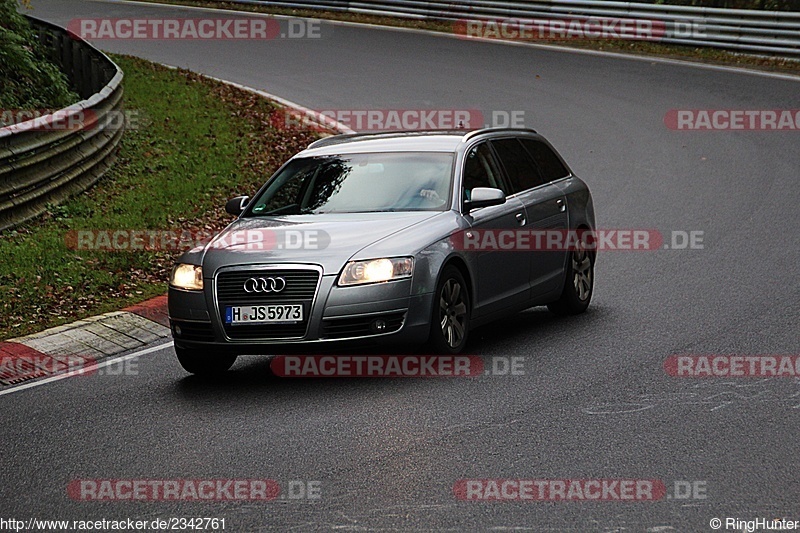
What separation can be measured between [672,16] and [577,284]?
→ 19.8m

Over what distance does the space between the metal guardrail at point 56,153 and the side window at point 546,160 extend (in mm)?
5503

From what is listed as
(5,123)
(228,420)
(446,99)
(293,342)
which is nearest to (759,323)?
(293,342)

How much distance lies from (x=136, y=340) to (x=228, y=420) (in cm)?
300

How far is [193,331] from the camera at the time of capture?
930cm

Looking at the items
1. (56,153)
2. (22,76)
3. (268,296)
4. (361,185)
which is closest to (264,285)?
(268,296)

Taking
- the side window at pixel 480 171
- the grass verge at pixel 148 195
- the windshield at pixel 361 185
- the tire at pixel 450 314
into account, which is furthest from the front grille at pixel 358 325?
the grass verge at pixel 148 195

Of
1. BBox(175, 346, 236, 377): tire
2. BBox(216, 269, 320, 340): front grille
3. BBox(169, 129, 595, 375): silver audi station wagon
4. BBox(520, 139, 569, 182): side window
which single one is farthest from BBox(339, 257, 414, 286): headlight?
BBox(520, 139, 569, 182): side window

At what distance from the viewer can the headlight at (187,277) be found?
9297mm

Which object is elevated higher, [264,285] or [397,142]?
[397,142]

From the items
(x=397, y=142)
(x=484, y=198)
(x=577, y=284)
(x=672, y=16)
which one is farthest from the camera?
(x=672, y=16)

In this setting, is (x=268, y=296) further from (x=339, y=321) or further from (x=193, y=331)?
(x=193, y=331)

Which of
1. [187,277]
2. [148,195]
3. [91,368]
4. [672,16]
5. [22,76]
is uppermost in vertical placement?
[187,277]

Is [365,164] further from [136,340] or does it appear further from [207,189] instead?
[207,189]

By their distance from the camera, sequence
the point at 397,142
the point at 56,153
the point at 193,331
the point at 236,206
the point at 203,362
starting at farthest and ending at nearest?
the point at 56,153
the point at 397,142
the point at 236,206
the point at 203,362
the point at 193,331
